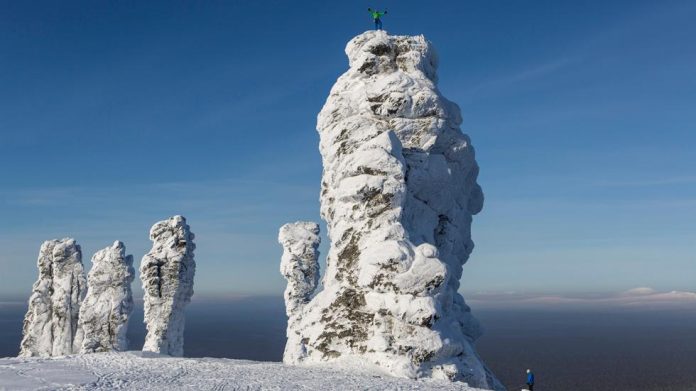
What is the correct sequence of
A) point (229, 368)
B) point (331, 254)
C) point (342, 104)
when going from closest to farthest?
1. point (229, 368)
2. point (331, 254)
3. point (342, 104)

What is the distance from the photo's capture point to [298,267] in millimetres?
41531

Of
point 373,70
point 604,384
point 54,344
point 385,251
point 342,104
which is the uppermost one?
point 373,70

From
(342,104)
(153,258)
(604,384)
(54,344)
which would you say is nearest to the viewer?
(342,104)

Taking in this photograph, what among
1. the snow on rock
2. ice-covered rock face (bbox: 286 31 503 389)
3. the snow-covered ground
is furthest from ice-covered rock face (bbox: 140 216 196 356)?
the snow-covered ground

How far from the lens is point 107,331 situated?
115 ft

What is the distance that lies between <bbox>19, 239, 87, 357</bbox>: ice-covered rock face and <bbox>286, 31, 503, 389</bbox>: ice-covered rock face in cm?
2423

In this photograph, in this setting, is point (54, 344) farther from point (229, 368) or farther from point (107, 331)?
point (229, 368)

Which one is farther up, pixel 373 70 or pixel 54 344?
pixel 373 70

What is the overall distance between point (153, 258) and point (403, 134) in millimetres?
18838

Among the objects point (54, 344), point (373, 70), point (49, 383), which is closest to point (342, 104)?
point (373, 70)

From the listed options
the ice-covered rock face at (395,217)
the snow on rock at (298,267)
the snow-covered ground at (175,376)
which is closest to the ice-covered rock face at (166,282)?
the snow on rock at (298,267)

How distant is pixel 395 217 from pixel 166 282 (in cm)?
1888

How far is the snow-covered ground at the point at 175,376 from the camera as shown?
17484 millimetres

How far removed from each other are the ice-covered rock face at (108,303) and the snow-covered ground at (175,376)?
1293cm
